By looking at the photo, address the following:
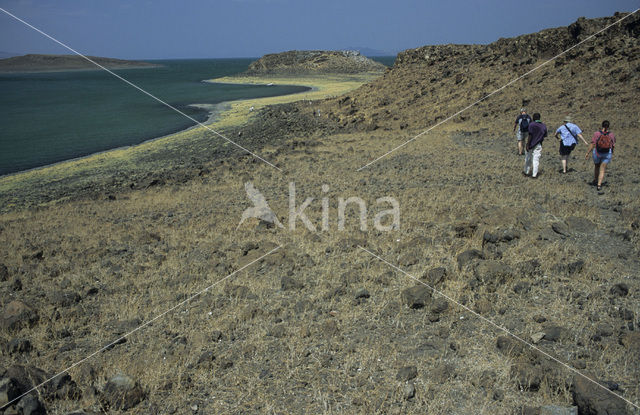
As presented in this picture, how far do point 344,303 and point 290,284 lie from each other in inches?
39.0

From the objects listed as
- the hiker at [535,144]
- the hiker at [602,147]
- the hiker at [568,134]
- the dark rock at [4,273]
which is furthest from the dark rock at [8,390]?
the hiker at [568,134]

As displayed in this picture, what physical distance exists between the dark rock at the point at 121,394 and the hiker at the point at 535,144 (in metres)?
10.4

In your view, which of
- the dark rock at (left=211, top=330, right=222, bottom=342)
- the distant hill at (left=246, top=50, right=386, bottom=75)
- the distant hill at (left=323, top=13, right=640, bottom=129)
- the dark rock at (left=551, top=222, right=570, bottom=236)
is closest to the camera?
the dark rock at (left=211, top=330, right=222, bottom=342)

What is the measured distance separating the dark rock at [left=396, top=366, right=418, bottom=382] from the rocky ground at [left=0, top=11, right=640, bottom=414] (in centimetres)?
2

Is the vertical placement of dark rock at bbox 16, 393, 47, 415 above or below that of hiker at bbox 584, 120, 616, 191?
below

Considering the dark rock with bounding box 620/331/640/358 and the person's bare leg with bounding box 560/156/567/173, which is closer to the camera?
the dark rock with bounding box 620/331/640/358

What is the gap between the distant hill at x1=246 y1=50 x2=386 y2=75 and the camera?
97000 millimetres

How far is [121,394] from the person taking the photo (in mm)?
4262

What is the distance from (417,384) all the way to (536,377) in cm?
115

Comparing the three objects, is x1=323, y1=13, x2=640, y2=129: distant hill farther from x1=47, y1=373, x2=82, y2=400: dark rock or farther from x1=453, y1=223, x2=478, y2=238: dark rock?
x1=47, y1=373, x2=82, y2=400: dark rock

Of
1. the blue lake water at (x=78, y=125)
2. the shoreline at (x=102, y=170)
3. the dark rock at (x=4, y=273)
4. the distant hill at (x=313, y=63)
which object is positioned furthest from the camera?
the distant hill at (x=313, y=63)

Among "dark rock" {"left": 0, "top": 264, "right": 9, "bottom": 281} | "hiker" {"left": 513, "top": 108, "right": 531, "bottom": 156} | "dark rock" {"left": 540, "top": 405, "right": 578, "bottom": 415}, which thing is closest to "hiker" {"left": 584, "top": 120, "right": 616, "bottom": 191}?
"hiker" {"left": 513, "top": 108, "right": 531, "bottom": 156}

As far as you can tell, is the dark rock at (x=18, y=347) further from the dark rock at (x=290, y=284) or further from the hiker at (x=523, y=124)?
the hiker at (x=523, y=124)

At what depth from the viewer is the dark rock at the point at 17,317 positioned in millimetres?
5797
